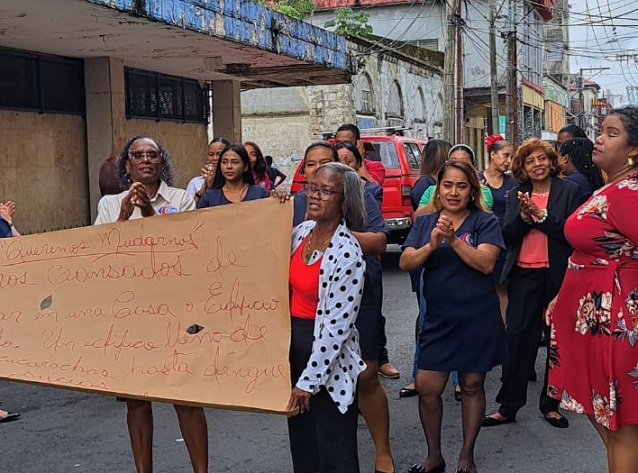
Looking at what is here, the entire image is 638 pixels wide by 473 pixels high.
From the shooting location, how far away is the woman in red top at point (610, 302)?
3428 millimetres

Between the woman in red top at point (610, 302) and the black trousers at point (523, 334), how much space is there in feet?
6.14

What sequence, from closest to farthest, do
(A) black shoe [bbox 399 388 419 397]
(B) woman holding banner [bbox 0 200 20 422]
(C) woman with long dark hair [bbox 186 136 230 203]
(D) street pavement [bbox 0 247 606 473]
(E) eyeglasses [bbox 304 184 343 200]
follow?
(E) eyeglasses [bbox 304 184 343 200] → (D) street pavement [bbox 0 247 606 473] → (B) woman holding banner [bbox 0 200 20 422] → (C) woman with long dark hair [bbox 186 136 230 203] → (A) black shoe [bbox 399 388 419 397]

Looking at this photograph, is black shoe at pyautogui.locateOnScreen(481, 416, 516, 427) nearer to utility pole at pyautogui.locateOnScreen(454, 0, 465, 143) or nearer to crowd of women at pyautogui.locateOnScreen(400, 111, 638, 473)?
crowd of women at pyautogui.locateOnScreen(400, 111, 638, 473)

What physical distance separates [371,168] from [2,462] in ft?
13.5

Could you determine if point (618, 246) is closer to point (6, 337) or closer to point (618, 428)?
point (618, 428)

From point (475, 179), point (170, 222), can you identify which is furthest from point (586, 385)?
point (170, 222)

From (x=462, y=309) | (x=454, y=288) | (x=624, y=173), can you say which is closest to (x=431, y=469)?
(x=462, y=309)

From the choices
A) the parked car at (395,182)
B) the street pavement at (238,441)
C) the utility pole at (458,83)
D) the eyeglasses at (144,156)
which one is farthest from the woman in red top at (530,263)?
the utility pole at (458,83)

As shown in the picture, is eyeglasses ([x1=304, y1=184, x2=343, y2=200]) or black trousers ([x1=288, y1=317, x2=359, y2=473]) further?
eyeglasses ([x1=304, y1=184, x2=343, y2=200])

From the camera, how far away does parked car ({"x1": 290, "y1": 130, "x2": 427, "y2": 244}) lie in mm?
12422

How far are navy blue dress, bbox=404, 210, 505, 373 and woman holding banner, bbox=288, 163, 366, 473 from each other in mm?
872

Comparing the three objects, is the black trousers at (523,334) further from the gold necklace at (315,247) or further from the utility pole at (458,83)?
the utility pole at (458,83)

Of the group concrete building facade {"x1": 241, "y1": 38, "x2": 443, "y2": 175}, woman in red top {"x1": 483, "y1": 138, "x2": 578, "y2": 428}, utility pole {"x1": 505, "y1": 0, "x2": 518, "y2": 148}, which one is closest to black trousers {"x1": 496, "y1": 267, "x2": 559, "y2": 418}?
woman in red top {"x1": 483, "y1": 138, "x2": 578, "y2": 428}

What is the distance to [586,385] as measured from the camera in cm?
359
